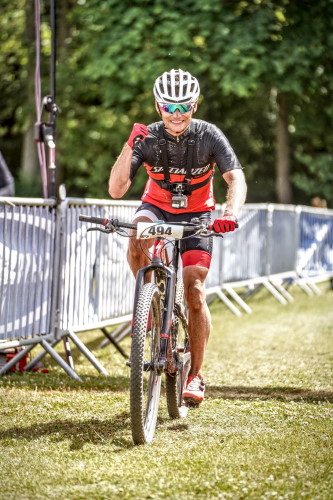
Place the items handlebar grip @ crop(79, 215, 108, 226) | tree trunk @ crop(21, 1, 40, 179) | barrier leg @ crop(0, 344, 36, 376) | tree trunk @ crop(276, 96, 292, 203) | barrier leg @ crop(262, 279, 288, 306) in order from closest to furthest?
handlebar grip @ crop(79, 215, 108, 226) → barrier leg @ crop(0, 344, 36, 376) → barrier leg @ crop(262, 279, 288, 306) → tree trunk @ crop(21, 1, 40, 179) → tree trunk @ crop(276, 96, 292, 203)

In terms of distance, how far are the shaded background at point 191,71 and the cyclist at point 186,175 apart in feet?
49.6

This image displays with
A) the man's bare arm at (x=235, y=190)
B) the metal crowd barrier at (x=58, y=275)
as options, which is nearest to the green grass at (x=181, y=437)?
the metal crowd barrier at (x=58, y=275)

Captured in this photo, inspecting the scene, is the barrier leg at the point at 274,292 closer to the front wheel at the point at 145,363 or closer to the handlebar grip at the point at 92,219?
the front wheel at the point at 145,363

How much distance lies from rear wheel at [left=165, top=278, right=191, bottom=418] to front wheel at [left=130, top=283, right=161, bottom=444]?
0.29 m

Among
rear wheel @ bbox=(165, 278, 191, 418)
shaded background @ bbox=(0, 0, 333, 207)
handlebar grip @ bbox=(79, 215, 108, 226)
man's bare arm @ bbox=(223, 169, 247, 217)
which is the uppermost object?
shaded background @ bbox=(0, 0, 333, 207)

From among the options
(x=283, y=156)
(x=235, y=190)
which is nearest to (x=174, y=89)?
(x=235, y=190)

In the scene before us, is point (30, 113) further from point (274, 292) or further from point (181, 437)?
point (181, 437)

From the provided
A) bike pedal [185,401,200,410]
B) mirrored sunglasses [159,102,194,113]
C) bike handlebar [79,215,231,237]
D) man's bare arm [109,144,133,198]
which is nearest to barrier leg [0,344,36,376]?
bike pedal [185,401,200,410]

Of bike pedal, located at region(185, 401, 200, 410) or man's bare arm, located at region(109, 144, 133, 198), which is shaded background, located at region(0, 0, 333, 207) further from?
bike pedal, located at region(185, 401, 200, 410)

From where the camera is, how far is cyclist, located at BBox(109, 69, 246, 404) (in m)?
6.12

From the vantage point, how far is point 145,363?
5.75 metres

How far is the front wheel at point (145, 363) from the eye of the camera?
212 inches

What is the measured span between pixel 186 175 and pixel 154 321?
116 cm

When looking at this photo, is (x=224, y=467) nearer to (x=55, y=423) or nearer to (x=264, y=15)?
(x=55, y=423)
